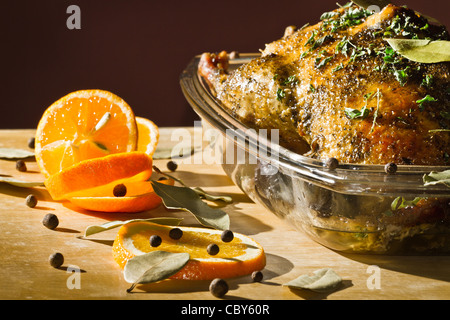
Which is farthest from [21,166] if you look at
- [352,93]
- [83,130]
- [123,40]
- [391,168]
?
[123,40]

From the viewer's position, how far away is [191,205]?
5.92 feet

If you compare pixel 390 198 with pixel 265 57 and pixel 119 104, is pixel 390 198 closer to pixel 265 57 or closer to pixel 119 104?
pixel 265 57

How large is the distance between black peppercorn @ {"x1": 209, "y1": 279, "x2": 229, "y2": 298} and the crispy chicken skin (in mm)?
435

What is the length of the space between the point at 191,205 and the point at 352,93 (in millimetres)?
571

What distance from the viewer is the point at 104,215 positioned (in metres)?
1.89

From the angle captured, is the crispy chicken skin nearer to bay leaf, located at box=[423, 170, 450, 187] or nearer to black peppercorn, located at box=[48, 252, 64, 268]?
bay leaf, located at box=[423, 170, 450, 187]

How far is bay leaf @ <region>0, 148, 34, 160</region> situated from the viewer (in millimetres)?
2395

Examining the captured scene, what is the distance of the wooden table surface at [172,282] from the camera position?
1399 mm

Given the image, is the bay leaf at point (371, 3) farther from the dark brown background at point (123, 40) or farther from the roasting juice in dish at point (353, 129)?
the dark brown background at point (123, 40)

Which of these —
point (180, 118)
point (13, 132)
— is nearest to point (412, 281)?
point (13, 132)

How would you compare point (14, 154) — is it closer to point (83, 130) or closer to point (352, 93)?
point (83, 130)

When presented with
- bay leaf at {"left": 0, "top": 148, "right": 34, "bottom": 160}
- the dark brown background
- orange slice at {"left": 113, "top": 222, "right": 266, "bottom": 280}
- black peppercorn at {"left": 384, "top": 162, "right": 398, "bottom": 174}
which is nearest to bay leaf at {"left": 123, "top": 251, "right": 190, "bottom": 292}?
orange slice at {"left": 113, "top": 222, "right": 266, "bottom": 280}

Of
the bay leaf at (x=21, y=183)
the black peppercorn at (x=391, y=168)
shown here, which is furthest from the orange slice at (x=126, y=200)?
the black peppercorn at (x=391, y=168)

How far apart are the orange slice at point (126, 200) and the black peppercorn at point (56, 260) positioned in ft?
1.10
